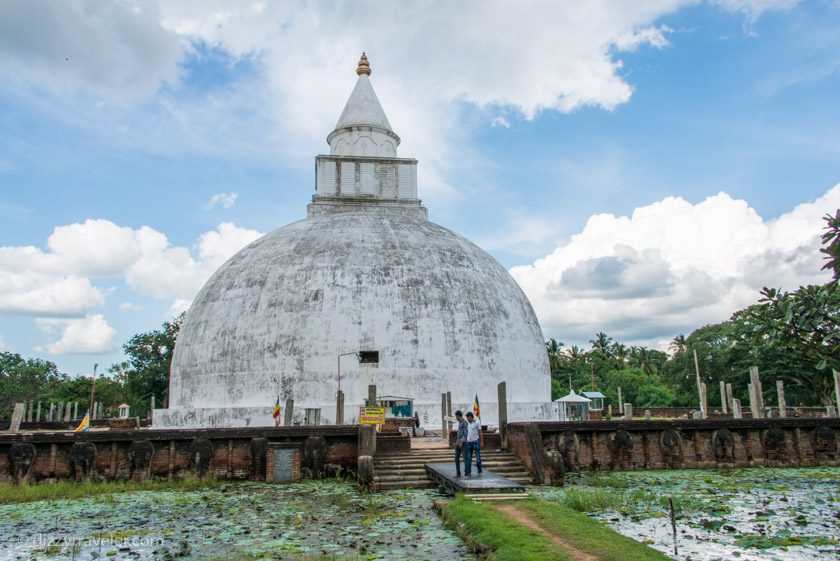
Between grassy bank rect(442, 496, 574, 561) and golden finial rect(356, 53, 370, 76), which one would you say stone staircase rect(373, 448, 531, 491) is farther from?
golden finial rect(356, 53, 370, 76)

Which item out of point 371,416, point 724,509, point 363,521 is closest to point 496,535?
point 363,521

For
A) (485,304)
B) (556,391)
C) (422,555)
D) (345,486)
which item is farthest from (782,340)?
(556,391)

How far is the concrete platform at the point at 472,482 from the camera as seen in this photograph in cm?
1014

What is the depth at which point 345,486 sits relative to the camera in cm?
1273

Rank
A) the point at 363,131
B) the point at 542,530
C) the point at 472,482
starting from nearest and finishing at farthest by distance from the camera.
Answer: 1. the point at 542,530
2. the point at 472,482
3. the point at 363,131

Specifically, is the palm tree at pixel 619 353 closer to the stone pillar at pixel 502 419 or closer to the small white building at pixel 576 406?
the small white building at pixel 576 406

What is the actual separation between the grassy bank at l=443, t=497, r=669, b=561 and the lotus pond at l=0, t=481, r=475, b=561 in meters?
0.27

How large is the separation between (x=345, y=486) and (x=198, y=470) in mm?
3355

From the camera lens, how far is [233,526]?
893cm

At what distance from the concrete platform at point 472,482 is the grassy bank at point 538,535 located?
1.00m

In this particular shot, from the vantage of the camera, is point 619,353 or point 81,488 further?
point 619,353

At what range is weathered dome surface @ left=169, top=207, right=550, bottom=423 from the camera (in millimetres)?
21000

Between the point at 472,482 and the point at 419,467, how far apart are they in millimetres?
3083

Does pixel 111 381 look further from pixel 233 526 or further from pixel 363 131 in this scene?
pixel 233 526
